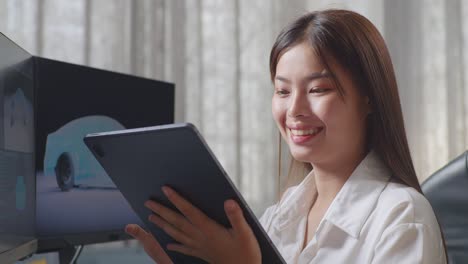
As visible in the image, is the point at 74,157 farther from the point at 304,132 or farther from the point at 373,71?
the point at 373,71

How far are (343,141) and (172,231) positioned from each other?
30 centimetres

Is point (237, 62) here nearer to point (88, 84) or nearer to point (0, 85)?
point (88, 84)

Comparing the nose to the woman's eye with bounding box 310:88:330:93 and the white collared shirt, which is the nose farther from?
the white collared shirt

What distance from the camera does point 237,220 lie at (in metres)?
0.77

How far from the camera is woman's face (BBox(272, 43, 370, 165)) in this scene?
2.96 ft

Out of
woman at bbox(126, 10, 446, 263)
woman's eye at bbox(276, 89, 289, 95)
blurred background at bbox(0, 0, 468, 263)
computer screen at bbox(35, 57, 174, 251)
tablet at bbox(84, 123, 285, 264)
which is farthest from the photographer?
blurred background at bbox(0, 0, 468, 263)

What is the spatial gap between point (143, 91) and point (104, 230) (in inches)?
12.5

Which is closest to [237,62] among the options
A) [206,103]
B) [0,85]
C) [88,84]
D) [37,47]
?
[206,103]

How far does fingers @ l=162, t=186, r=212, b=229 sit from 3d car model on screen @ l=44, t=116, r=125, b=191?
1.31 feet

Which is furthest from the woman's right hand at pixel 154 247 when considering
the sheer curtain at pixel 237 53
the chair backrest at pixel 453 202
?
the sheer curtain at pixel 237 53

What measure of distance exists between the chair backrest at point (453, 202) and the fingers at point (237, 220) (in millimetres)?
531

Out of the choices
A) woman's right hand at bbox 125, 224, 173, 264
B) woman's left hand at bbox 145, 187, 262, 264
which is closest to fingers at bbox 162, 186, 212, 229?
woman's left hand at bbox 145, 187, 262, 264

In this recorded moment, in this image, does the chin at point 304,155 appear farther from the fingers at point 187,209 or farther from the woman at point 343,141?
the fingers at point 187,209

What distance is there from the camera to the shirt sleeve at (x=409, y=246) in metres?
0.78
